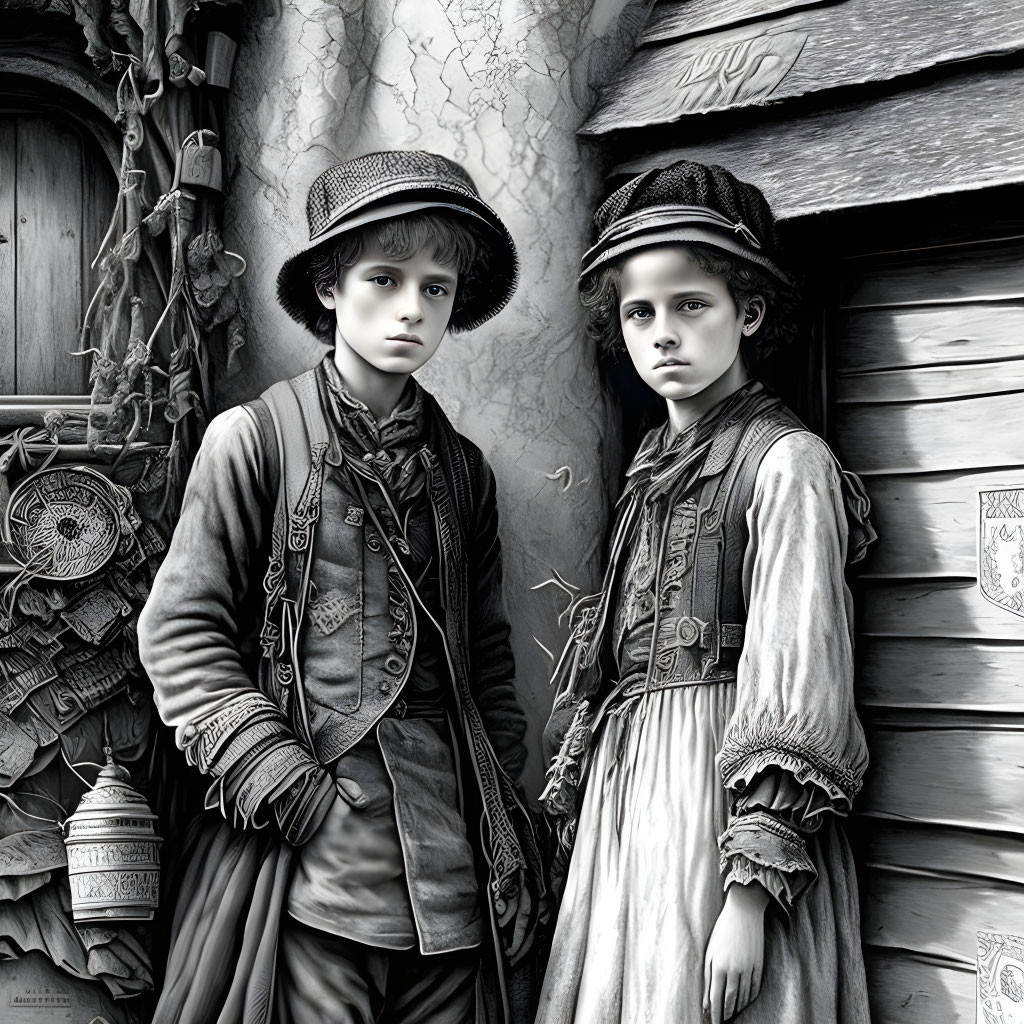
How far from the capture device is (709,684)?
9.95ft

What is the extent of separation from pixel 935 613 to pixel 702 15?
4.77 ft

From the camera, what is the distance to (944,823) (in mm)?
3055

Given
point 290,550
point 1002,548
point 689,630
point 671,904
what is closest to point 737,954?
point 671,904

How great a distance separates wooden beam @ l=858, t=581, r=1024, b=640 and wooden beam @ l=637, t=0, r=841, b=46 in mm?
1251

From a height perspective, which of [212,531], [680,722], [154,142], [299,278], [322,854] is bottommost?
[322,854]

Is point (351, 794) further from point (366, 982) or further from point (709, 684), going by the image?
point (709, 684)

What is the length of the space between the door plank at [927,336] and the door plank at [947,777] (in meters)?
0.71

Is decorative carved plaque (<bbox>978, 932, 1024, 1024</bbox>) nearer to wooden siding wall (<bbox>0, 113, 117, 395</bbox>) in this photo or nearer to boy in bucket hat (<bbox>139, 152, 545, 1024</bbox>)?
boy in bucket hat (<bbox>139, 152, 545, 1024</bbox>)

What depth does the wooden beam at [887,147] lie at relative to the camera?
304 cm

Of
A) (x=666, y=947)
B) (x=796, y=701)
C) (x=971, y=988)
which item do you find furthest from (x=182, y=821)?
(x=971, y=988)

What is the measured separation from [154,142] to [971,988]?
2.35 metres

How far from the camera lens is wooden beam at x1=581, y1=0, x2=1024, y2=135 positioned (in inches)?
124

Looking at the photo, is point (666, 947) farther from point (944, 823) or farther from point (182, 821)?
point (182, 821)

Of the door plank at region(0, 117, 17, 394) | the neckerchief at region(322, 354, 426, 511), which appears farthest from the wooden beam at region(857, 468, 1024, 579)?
the door plank at region(0, 117, 17, 394)
